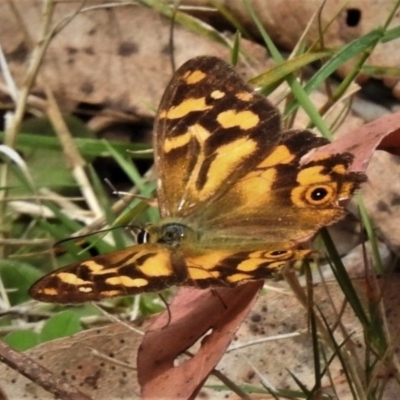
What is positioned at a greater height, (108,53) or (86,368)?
(108,53)

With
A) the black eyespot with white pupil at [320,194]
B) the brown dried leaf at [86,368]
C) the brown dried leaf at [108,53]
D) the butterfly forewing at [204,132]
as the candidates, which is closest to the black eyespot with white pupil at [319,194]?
the black eyespot with white pupil at [320,194]

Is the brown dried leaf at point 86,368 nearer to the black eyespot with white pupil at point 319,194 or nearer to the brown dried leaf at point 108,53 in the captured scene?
the black eyespot with white pupil at point 319,194

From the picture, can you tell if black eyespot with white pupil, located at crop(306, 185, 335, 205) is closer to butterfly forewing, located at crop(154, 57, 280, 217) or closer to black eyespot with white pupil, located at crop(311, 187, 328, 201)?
black eyespot with white pupil, located at crop(311, 187, 328, 201)

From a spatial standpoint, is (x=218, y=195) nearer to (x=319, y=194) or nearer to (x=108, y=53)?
(x=319, y=194)

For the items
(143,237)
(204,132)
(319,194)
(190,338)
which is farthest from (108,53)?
(190,338)

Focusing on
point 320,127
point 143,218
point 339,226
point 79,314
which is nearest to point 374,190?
point 339,226

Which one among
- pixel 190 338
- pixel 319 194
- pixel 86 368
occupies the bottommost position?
pixel 86 368

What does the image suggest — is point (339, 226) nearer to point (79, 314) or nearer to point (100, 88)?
point (79, 314)

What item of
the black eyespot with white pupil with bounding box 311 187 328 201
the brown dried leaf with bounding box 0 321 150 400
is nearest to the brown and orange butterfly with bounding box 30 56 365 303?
the black eyespot with white pupil with bounding box 311 187 328 201
